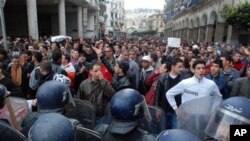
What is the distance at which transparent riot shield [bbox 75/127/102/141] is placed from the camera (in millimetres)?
2180

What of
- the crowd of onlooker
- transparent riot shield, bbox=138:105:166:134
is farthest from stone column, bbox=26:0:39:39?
transparent riot shield, bbox=138:105:166:134

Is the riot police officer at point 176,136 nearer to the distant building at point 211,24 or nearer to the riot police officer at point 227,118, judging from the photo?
the riot police officer at point 227,118

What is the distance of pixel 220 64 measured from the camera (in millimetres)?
5484

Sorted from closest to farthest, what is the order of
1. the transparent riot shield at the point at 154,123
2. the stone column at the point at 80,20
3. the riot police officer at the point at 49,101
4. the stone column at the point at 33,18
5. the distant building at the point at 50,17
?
1. the riot police officer at the point at 49,101
2. the transparent riot shield at the point at 154,123
3. the stone column at the point at 33,18
4. the distant building at the point at 50,17
5. the stone column at the point at 80,20

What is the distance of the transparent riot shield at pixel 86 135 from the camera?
218cm

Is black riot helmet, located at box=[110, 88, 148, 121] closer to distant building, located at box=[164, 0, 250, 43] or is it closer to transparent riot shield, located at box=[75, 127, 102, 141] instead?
transparent riot shield, located at box=[75, 127, 102, 141]

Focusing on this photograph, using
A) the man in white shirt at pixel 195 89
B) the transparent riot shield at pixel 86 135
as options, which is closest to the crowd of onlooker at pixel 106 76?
the man in white shirt at pixel 195 89

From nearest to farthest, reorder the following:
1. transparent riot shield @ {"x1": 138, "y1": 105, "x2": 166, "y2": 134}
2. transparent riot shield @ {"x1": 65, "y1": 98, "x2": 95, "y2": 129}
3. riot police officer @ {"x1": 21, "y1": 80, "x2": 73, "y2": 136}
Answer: riot police officer @ {"x1": 21, "y1": 80, "x2": 73, "y2": 136} < transparent riot shield @ {"x1": 138, "y1": 105, "x2": 166, "y2": 134} < transparent riot shield @ {"x1": 65, "y1": 98, "x2": 95, "y2": 129}

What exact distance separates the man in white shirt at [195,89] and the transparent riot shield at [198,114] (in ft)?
5.60

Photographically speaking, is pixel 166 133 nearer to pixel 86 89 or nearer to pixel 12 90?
pixel 86 89

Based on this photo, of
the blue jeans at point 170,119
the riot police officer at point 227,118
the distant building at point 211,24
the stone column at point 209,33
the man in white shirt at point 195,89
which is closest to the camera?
the riot police officer at point 227,118

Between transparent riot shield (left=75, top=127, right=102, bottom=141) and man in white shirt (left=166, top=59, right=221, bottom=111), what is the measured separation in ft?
7.03

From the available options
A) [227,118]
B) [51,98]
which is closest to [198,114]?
[227,118]

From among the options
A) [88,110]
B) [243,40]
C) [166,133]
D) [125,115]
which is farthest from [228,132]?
[243,40]
